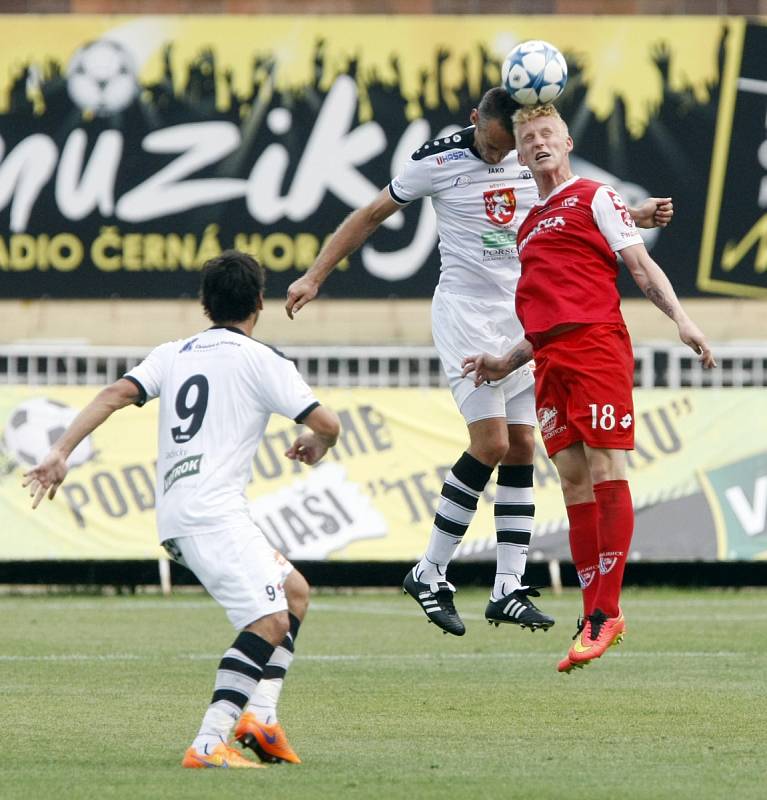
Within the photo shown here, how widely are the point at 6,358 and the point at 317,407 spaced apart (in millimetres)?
12632

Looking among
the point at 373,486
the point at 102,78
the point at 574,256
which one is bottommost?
the point at 373,486

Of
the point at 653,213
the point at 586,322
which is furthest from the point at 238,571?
the point at 653,213

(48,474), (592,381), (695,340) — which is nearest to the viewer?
(48,474)

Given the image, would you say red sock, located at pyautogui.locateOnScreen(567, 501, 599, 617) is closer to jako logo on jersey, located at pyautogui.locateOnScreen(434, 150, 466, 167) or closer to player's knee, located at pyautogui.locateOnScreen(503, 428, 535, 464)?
player's knee, located at pyautogui.locateOnScreen(503, 428, 535, 464)

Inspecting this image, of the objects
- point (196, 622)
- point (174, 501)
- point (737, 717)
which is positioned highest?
point (174, 501)

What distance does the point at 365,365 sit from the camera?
20109 mm

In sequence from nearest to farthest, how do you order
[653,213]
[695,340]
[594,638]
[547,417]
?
[695,340] < [594,638] < [547,417] < [653,213]

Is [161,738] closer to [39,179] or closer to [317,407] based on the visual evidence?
[317,407]

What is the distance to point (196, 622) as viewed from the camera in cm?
1510

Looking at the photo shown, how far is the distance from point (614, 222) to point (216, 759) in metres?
3.26

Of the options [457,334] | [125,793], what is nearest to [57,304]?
[457,334]

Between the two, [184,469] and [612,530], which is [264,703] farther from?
[612,530]

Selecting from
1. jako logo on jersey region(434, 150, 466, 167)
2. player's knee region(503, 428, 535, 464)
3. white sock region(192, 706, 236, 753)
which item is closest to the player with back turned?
white sock region(192, 706, 236, 753)

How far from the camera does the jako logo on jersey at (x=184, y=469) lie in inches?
301
